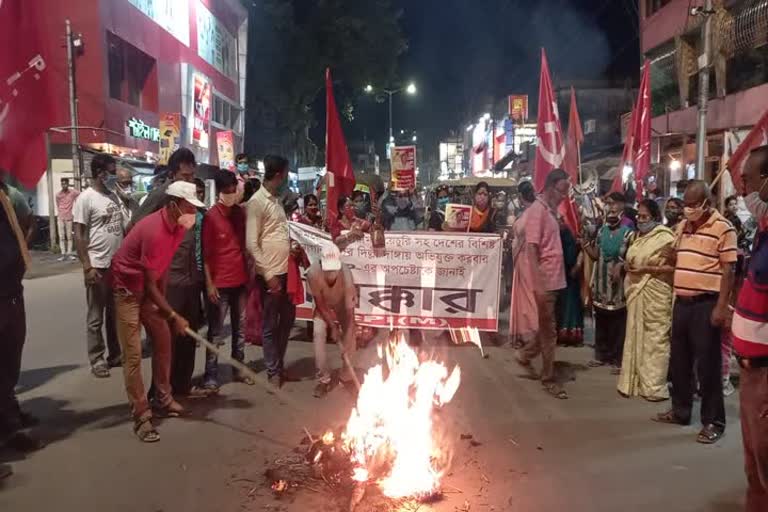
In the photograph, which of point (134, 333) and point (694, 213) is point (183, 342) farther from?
point (694, 213)

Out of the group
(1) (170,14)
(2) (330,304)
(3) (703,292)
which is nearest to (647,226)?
(3) (703,292)

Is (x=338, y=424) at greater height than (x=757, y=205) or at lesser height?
lesser

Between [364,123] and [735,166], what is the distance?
68.7 metres

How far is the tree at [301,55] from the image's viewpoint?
35844 millimetres

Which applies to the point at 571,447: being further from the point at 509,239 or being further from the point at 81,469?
the point at 509,239

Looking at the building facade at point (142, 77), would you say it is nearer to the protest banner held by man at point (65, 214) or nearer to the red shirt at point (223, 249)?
the protest banner held by man at point (65, 214)

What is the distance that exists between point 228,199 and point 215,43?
2591 cm

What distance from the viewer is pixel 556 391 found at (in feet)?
19.9

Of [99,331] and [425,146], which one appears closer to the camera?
[99,331]

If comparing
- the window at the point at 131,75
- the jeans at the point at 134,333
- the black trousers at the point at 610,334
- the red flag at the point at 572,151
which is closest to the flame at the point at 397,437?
the jeans at the point at 134,333

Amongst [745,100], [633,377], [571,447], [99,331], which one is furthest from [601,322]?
[745,100]

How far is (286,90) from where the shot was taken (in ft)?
121

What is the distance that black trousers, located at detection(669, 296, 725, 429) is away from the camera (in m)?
4.91

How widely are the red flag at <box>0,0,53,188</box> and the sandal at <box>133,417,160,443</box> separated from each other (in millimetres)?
1906
